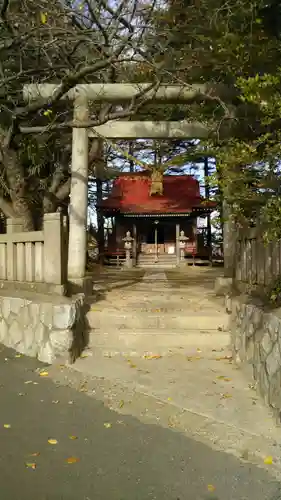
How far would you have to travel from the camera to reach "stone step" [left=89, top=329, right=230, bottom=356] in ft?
16.6

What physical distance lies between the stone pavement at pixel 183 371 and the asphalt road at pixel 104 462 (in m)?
0.23

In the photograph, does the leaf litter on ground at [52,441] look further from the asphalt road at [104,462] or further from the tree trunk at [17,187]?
the tree trunk at [17,187]

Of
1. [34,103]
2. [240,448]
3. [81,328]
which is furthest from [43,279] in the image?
[240,448]

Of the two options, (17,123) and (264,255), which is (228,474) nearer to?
(264,255)

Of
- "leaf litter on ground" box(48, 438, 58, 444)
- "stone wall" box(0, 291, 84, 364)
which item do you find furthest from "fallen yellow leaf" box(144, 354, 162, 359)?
"leaf litter on ground" box(48, 438, 58, 444)

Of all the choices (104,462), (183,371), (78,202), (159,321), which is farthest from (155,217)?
(104,462)

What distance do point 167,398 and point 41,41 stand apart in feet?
18.1

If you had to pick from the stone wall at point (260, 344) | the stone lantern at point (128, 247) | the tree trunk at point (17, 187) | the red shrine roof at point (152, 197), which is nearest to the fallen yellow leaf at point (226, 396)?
the stone wall at point (260, 344)

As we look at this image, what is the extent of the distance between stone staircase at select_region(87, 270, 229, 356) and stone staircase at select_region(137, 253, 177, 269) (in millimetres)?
11980

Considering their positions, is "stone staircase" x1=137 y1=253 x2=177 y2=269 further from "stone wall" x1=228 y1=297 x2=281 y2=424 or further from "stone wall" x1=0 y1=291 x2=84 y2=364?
"stone wall" x1=228 y1=297 x2=281 y2=424

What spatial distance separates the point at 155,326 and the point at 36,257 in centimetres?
188

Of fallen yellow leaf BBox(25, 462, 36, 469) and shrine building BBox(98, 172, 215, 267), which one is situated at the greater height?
shrine building BBox(98, 172, 215, 267)

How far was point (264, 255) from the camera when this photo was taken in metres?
4.75

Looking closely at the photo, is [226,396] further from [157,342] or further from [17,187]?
[17,187]
